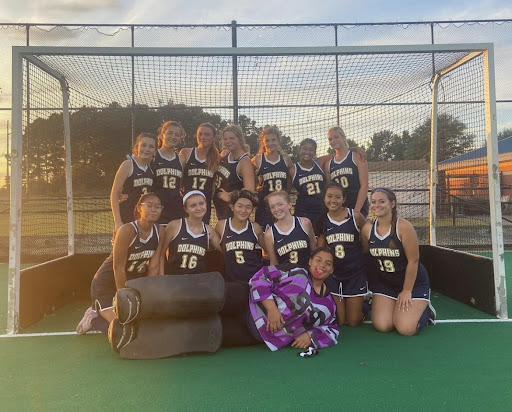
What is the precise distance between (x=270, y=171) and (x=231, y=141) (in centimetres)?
59

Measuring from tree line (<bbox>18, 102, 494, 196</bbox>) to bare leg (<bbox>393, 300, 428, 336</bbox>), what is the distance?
14.0 ft

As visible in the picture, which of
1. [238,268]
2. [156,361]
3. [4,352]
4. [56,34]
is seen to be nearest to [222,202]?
[238,268]

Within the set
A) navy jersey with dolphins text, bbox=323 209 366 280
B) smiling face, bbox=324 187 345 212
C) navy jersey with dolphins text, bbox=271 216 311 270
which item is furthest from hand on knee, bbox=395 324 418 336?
smiling face, bbox=324 187 345 212

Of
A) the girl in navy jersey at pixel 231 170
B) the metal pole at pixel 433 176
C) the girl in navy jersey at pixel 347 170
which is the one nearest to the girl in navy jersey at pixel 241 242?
the girl in navy jersey at pixel 231 170

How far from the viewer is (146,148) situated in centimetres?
431

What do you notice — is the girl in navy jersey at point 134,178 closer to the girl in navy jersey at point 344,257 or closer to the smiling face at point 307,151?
the smiling face at point 307,151

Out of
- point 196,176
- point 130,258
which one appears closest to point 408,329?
point 130,258

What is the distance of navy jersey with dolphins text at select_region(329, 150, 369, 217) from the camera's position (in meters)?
4.83

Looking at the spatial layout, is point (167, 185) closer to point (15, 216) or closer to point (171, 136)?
point (171, 136)

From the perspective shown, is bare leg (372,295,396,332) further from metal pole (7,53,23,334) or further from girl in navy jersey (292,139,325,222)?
metal pole (7,53,23,334)

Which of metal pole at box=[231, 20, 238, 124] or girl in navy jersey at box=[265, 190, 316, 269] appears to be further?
metal pole at box=[231, 20, 238, 124]

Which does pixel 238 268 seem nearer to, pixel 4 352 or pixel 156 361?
pixel 156 361

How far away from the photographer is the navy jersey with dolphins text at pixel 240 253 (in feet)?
13.1

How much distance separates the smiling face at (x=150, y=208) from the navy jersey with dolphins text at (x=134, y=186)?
2.02 ft
